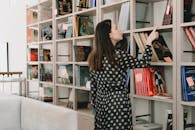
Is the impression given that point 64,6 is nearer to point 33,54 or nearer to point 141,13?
point 33,54

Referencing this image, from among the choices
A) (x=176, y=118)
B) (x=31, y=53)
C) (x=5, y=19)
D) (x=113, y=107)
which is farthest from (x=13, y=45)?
(x=176, y=118)

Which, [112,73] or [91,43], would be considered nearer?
[112,73]

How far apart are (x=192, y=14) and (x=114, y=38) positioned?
71 centimetres

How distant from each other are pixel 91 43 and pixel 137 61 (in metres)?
1.47

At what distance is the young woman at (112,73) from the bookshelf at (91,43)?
10.0 inches

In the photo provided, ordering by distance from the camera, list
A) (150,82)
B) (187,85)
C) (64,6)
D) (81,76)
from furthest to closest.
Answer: (64,6) → (81,76) → (150,82) → (187,85)

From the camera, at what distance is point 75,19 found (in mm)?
3580

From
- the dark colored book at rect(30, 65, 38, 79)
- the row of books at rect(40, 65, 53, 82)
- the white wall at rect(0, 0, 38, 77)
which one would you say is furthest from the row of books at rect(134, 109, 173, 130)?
the white wall at rect(0, 0, 38, 77)

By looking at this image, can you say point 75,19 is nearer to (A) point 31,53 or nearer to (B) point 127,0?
(B) point 127,0

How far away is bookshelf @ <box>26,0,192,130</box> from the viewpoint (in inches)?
90.7

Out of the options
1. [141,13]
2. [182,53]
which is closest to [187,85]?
[182,53]

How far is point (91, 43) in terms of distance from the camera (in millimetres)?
3783

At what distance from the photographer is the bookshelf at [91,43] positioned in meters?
2.30

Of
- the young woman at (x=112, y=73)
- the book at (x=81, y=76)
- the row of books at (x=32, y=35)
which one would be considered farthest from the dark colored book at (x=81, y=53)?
the row of books at (x=32, y=35)
